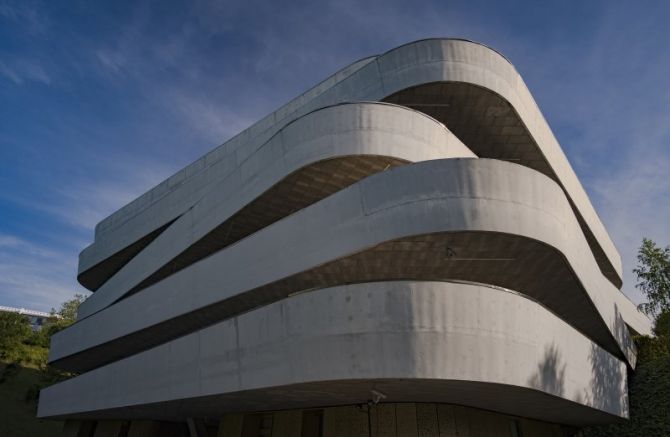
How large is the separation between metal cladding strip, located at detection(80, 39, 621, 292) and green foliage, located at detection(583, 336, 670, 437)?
6.32 metres

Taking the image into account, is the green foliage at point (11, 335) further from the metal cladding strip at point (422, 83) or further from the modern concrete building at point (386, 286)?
the metal cladding strip at point (422, 83)

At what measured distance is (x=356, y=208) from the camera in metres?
10.0

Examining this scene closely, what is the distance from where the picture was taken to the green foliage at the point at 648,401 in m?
12.5

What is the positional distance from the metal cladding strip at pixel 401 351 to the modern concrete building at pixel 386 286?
0.04 meters

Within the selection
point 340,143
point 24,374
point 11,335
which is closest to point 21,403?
point 24,374

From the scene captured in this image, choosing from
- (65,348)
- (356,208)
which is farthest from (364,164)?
(65,348)

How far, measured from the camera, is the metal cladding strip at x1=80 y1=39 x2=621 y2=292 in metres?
13.8

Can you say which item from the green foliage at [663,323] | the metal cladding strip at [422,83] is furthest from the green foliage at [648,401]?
the metal cladding strip at [422,83]

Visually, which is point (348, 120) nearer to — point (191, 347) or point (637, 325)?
point (191, 347)

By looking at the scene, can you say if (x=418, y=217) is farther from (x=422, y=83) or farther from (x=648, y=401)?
(x=648, y=401)

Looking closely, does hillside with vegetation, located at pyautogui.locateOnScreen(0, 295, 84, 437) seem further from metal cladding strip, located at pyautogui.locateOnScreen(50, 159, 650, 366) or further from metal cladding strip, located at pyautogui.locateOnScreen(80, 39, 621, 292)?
metal cladding strip, located at pyautogui.locateOnScreen(50, 159, 650, 366)

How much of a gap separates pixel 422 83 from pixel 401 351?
28.3 ft

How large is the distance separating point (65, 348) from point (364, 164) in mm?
17501

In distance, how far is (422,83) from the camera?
1364 cm
